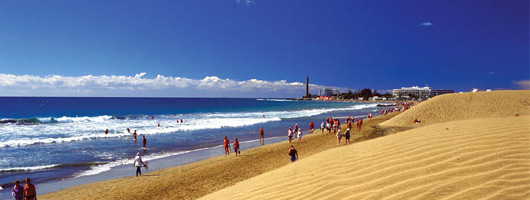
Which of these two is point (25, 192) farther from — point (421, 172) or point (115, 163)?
point (421, 172)

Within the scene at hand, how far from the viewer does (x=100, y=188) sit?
11883mm

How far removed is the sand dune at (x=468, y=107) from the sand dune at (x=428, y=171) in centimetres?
2158

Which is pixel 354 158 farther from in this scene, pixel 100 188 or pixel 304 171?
pixel 100 188

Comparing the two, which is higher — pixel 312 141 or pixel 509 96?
pixel 509 96

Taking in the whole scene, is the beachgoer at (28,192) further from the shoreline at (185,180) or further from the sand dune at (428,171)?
the sand dune at (428,171)

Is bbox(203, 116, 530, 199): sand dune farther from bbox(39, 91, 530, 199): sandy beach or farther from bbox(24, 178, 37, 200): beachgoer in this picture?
bbox(24, 178, 37, 200): beachgoer

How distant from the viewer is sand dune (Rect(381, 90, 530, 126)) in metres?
26.4

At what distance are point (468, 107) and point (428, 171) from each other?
27895 millimetres

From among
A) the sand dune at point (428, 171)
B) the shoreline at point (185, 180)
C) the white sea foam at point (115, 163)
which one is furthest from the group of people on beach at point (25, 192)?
the sand dune at point (428, 171)

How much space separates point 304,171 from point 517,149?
13.3ft

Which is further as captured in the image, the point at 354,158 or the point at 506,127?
the point at 354,158

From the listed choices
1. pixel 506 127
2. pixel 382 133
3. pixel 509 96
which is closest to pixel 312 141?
pixel 382 133

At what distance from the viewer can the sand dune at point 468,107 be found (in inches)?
1041

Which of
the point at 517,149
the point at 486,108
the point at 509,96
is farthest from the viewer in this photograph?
the point at 509,96
